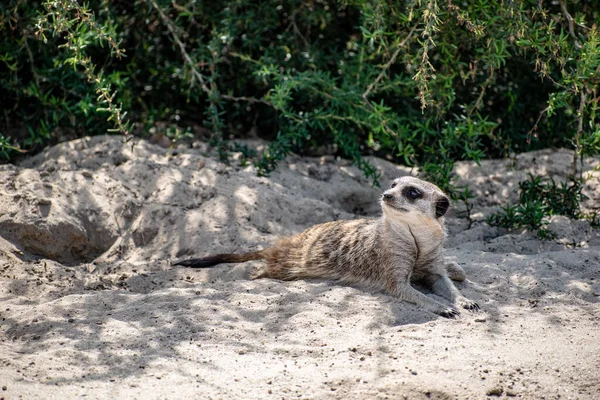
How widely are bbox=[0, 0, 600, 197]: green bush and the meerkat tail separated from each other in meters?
0.93

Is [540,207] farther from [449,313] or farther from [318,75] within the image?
[318,75]

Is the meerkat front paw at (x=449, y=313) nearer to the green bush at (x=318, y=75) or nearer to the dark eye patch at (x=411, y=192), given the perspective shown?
the dark eye patch at (x=411, y=192)

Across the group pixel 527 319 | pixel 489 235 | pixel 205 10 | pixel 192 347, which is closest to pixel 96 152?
pixel 205 10

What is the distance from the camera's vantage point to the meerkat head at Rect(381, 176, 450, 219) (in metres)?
3.82

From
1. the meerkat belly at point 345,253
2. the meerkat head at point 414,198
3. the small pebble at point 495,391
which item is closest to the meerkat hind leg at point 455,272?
the meerkat head at point 414,198

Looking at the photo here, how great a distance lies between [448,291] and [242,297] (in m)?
1.03

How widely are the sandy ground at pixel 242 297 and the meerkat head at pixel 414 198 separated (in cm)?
41

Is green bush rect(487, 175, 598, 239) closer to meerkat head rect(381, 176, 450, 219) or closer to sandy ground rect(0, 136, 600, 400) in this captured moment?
sandy ground rect(0, 136, 600, 400)

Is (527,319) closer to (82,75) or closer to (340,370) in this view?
(340,370)

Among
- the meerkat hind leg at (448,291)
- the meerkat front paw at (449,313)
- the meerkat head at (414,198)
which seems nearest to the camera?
the meerkat front paw at (449,313)

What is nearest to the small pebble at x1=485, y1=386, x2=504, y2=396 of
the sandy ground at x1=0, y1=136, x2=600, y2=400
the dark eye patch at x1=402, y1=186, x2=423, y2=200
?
the sandy ground at x1=0, y1=136, x2=600, y2=400

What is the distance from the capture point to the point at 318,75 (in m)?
4.91

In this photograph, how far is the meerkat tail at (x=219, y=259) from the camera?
412 cm

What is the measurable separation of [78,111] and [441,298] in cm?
275
